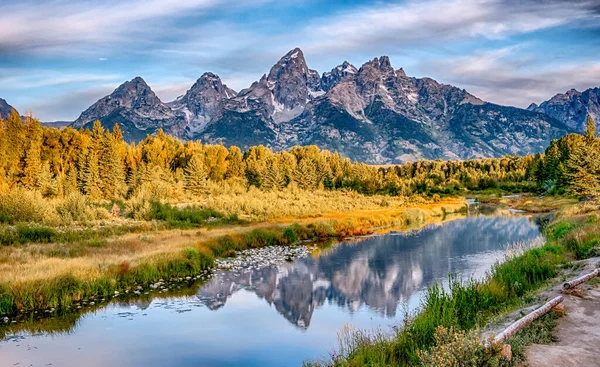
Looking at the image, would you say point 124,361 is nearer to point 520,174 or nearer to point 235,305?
point 235,305

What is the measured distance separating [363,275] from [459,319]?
1379 centimetres

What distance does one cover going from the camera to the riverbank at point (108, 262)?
1911 cm

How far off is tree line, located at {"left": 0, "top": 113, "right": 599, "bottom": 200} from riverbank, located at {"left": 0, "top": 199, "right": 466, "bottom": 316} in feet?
89.8

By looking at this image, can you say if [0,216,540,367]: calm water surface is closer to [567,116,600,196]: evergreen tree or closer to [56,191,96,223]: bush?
[56,191,96,223]: bush

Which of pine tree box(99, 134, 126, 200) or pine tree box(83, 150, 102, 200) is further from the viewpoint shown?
pine tree box(99, 134, 126, 200)

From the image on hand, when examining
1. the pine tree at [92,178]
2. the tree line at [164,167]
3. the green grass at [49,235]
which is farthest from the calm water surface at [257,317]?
the pine tree at [92,178]

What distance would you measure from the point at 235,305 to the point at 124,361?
7251 mm

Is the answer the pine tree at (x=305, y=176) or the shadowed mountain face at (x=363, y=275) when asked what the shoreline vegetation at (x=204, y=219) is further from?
the shadowed mountain face at (x=363, y=275)

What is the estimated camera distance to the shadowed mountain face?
2197 centimetres

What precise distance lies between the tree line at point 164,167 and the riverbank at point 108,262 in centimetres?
2737

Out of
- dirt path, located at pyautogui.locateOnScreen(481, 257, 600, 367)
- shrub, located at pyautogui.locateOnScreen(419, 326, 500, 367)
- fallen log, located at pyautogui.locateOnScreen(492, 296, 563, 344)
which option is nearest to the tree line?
dirt path, located at pyautogui.locateOnScreen(481, 257, 600, 367)

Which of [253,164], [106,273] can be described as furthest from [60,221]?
[253,164]

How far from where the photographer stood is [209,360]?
15.0m

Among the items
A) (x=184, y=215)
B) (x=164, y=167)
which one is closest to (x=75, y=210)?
(x=184, y=215)
